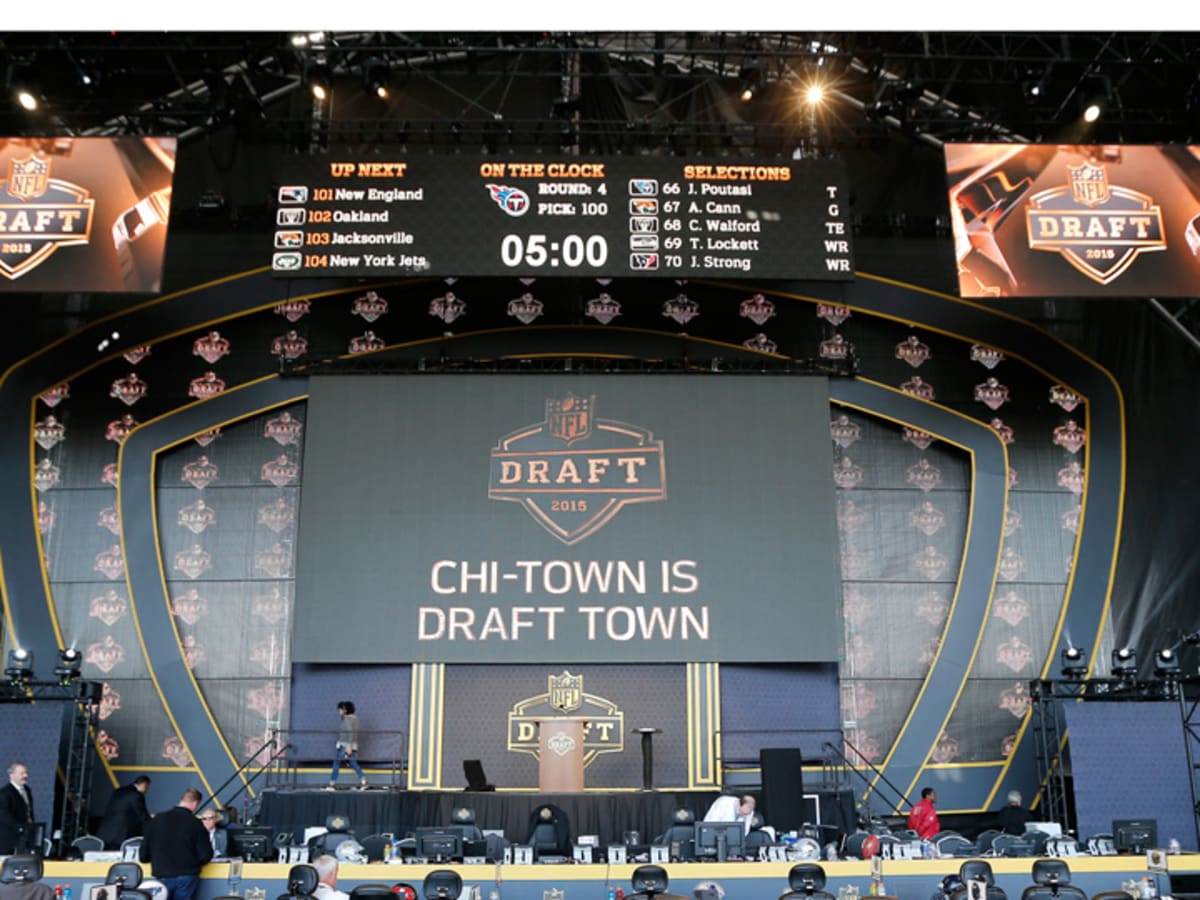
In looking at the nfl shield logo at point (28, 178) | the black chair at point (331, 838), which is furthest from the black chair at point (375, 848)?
the nfl shield logo at point (28, 178)

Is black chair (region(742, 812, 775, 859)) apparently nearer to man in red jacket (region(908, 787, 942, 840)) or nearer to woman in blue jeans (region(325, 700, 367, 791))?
man in red jacket (region(908, 787, 942, 840))

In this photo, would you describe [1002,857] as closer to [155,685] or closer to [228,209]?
[155,685]

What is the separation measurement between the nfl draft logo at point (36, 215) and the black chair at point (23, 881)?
293 inches

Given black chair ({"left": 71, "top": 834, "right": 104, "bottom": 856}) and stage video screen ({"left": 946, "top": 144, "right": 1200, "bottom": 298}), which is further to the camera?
stage video screen ({"left": 946, "top": 144, "right": 1200, "bottom": 298})

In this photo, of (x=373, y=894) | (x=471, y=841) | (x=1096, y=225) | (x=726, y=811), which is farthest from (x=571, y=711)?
(x=1096, y=225)

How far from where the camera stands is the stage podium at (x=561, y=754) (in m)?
12.9

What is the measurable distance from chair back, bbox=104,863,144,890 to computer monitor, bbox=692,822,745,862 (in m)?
4.48

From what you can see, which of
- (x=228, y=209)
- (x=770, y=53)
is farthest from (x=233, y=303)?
(x=770, y=53)

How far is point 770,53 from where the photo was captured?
13.6 m

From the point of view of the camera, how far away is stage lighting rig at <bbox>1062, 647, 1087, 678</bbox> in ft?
44.9

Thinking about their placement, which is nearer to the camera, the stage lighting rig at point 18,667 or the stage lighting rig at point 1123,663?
the stage lighting rig at point 18,667

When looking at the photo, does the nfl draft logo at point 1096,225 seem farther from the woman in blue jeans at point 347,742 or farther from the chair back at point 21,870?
the chair back at point 21,870

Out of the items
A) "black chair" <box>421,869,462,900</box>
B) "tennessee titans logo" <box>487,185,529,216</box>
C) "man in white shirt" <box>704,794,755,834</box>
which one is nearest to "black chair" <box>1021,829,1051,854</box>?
"man in white shirt" <box>704,794,755,834</box>

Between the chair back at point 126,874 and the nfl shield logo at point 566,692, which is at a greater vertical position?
the nfl shield logo at point 566,692
